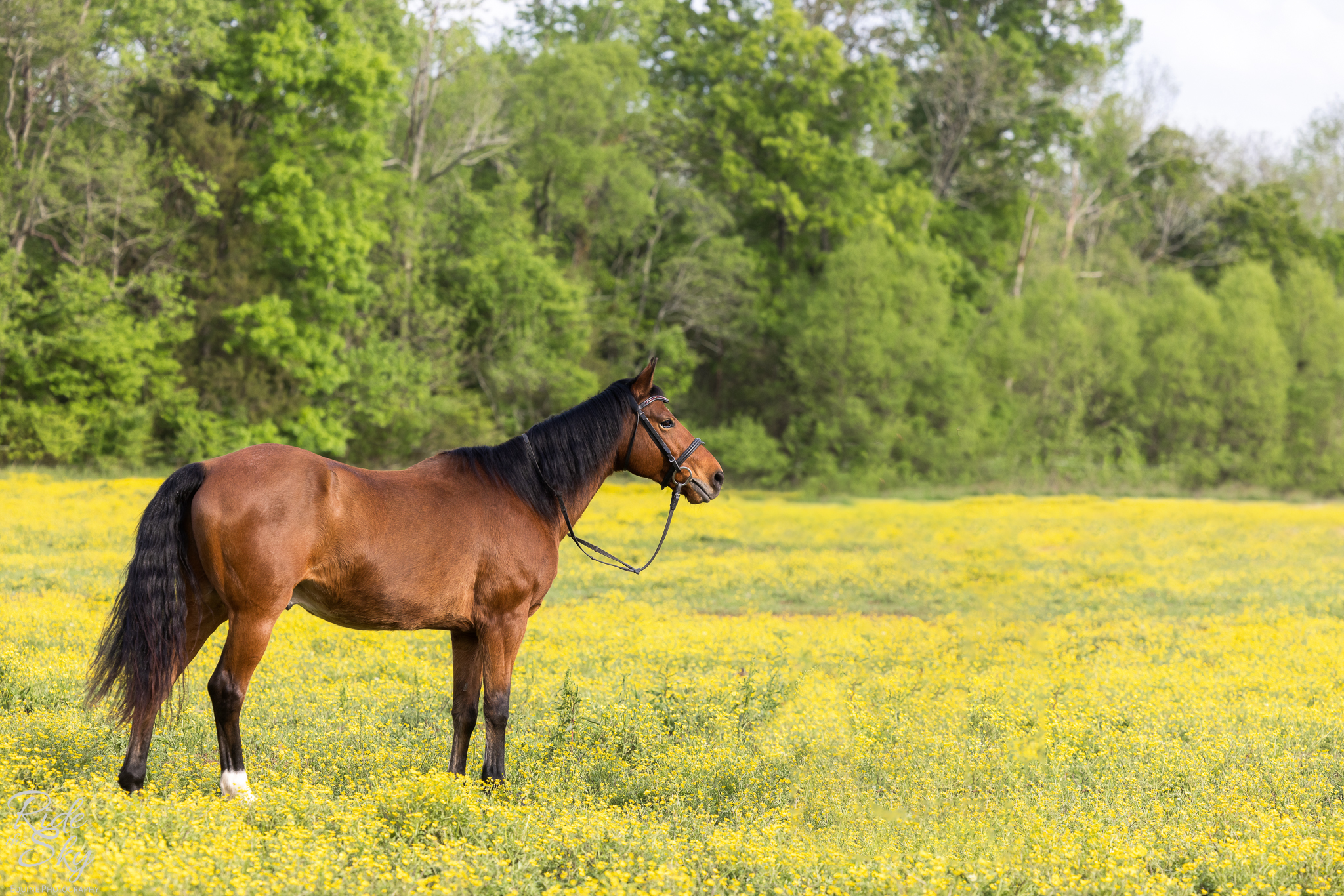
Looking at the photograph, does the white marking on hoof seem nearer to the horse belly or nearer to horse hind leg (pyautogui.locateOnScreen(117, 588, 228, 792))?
horse hind leg (pyautogui.locateOnScreen(117, 588, 228, 792))

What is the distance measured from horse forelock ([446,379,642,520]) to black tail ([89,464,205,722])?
69.8 inches

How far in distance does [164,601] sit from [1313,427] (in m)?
56.8

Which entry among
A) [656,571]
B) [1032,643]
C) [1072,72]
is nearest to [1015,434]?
[1072,72]

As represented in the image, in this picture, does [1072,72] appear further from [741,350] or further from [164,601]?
[164,601]

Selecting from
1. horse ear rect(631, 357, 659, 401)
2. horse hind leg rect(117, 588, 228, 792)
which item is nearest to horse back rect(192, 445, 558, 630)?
horse hind leg rect(117, 588, 228, 792)

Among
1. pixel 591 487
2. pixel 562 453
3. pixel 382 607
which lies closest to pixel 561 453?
pixel 562 453

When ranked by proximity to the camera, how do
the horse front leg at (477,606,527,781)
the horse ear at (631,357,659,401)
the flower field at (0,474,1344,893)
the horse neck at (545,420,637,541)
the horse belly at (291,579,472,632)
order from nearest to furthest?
the flower field at (0,474,1344,893) < the horse belly at (291,579,472,632) < the horse front leg at (477,606,527,781) < the horse neck at (545,420,637,541) < the horse ear at (631,357,659,401)

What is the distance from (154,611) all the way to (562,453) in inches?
106

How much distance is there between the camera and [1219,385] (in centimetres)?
5112

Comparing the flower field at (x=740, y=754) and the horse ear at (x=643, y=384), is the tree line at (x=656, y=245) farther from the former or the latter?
the horse ear at (x=643, y=384)

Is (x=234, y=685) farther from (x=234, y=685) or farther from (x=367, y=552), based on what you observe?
(x=367, y=552)

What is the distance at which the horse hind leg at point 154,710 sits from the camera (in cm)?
605

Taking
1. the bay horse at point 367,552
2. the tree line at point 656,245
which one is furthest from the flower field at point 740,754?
the tree line at point 656,245

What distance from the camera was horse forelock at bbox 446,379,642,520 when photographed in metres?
7.13
